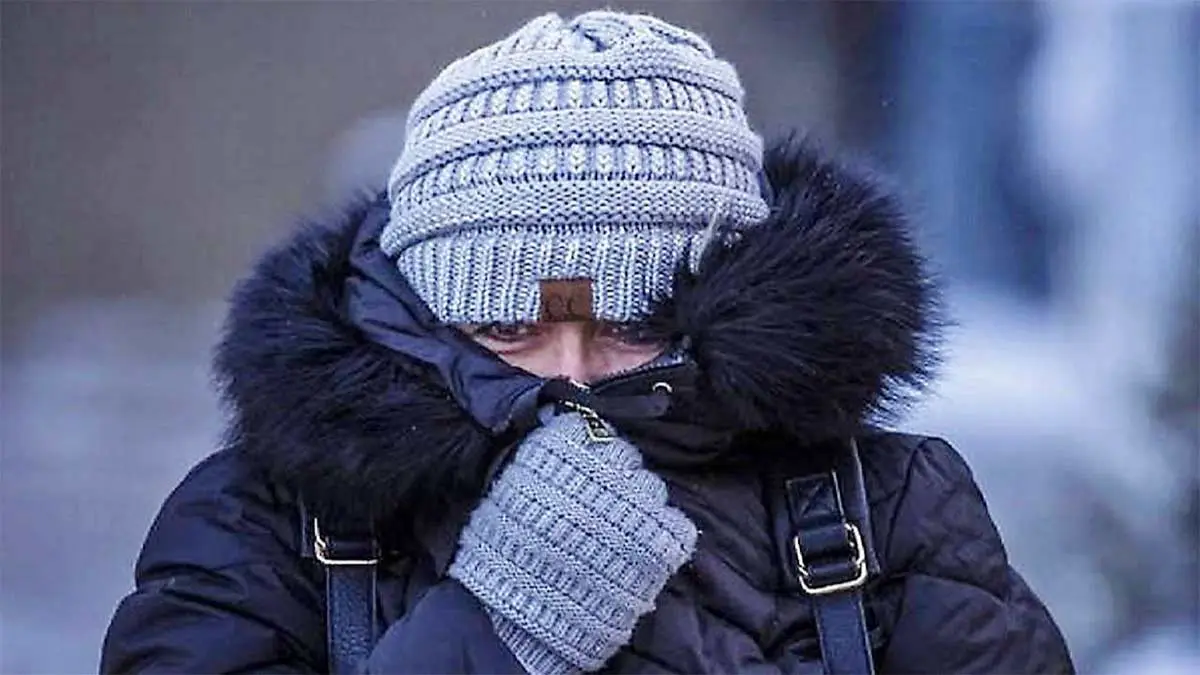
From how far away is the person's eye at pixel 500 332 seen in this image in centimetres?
139

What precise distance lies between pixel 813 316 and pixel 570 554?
259 mm

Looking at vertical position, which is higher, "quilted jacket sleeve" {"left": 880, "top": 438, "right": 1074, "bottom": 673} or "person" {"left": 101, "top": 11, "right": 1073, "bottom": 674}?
"person" {"left": 101, "top": 11, "right": 1073, "bottom": 674}

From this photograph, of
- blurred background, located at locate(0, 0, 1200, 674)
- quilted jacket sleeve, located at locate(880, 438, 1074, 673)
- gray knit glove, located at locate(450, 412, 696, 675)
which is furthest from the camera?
blurred background, located at locate(0, 0, 1200, 674)

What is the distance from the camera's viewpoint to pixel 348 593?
1354 millimetres

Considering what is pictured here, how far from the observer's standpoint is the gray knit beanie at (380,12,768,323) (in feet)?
4.50

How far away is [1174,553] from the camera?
7.27 feet

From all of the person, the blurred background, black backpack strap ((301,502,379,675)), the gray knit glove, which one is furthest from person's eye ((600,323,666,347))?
the blurred background

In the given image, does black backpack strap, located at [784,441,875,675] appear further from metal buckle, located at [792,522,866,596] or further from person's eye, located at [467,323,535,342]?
person's eye, located at [467,323,535,342]

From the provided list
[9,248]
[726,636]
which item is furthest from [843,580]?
[9,248]

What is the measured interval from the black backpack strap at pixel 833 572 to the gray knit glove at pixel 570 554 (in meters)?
0.10

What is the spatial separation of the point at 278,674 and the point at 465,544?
165 mm

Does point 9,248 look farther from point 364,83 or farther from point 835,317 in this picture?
point 835,317

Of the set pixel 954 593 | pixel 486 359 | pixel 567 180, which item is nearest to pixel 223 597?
pixel 486 359

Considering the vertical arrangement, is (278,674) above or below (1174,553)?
above
